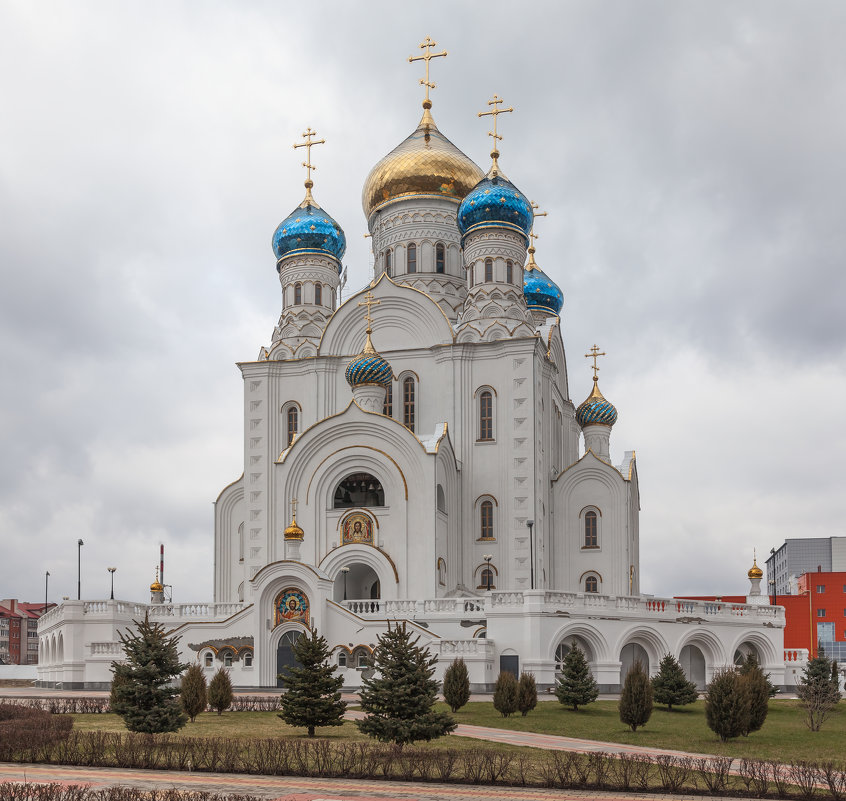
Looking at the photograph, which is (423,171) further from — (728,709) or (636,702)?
(728,709)

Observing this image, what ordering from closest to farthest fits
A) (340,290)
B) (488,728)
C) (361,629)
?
(488,728)
(361,629)
(340,290)

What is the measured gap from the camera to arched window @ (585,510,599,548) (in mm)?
38484

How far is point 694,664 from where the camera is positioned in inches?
1286

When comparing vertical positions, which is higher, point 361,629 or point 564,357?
point 564,357

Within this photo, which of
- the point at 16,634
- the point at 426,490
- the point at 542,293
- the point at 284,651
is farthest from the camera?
the point at 16,634

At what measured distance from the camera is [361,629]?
99.4 ft

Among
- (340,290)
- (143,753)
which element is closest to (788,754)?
(143,753)

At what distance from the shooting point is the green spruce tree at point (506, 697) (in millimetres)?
21391

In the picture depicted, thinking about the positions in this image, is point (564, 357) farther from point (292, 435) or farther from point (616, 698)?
point (616, 698)

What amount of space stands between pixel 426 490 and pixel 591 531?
7.37 metres

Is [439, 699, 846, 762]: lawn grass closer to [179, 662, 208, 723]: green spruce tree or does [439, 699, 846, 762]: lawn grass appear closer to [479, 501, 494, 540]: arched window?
[179, 662, 208, 723]: green spruce tree

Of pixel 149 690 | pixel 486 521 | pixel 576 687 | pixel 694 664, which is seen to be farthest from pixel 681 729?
pixel 486 521

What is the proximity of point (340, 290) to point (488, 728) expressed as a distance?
85.9 feet

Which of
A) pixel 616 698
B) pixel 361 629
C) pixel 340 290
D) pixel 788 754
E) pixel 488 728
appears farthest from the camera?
pixel 340 290
